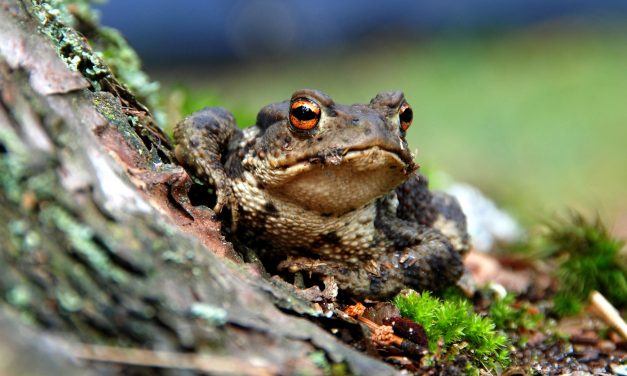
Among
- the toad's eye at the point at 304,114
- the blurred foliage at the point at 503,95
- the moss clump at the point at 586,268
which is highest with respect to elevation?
the blurred foliage at the point at 503,95

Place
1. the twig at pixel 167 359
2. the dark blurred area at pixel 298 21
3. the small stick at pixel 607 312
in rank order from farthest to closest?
the dark blurred area at pixel 298 21
the small stick at pixel 607 312
the twig at pixel 167 359

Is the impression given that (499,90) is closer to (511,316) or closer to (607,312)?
(607,312)

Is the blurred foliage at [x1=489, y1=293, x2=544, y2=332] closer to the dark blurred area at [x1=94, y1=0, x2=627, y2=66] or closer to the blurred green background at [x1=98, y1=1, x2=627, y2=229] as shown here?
the blurred green background at [x1=98, y1=1, x2=627, y2=229]

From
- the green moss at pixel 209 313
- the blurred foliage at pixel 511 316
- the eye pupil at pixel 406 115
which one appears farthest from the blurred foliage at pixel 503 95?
the green moss at pixel 209 313

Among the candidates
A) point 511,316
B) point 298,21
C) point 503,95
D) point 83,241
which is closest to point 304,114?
point 83,241

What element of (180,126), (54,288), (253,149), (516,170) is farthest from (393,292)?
(516,170)

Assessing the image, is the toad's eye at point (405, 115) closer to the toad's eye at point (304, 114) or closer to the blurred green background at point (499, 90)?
the toad's eye at point (304, 114)

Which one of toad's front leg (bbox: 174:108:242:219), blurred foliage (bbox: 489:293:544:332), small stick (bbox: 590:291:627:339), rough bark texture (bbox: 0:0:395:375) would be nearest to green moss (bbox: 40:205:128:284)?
rough bark texture (bbox: 0:0:395:375)

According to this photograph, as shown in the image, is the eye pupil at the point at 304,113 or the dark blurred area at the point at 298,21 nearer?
the eye pupil at the point at 304,113
